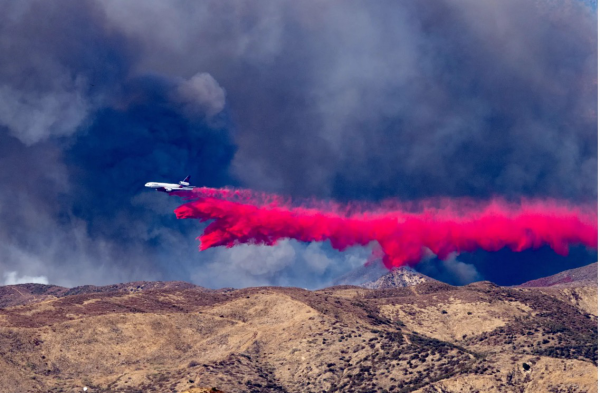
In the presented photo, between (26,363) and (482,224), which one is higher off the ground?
(482,224)

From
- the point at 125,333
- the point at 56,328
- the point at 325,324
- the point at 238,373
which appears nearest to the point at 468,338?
the point at 325,324

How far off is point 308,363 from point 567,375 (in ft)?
162

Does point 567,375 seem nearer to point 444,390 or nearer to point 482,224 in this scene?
point 444,390

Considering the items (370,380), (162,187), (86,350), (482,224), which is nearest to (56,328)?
(86,350)

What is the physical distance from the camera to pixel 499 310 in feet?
632

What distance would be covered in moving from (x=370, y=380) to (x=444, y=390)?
615 inches

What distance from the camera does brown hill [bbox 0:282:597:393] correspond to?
15412 centimetres

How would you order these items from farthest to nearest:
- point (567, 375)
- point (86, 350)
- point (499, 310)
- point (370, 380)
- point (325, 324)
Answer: point (499, 310) → point (325, 324) → point (86, 350) → point (370, 380) → point (567, 375)

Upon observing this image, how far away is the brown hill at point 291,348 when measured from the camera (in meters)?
154

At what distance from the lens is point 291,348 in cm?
17050

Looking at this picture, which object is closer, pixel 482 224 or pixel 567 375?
pixel 567 375

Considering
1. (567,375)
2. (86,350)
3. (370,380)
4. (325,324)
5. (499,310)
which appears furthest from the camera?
(499,310)

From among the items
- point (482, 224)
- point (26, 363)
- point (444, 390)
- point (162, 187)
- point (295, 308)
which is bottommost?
point (444, 390)

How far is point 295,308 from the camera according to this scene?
622 feet
